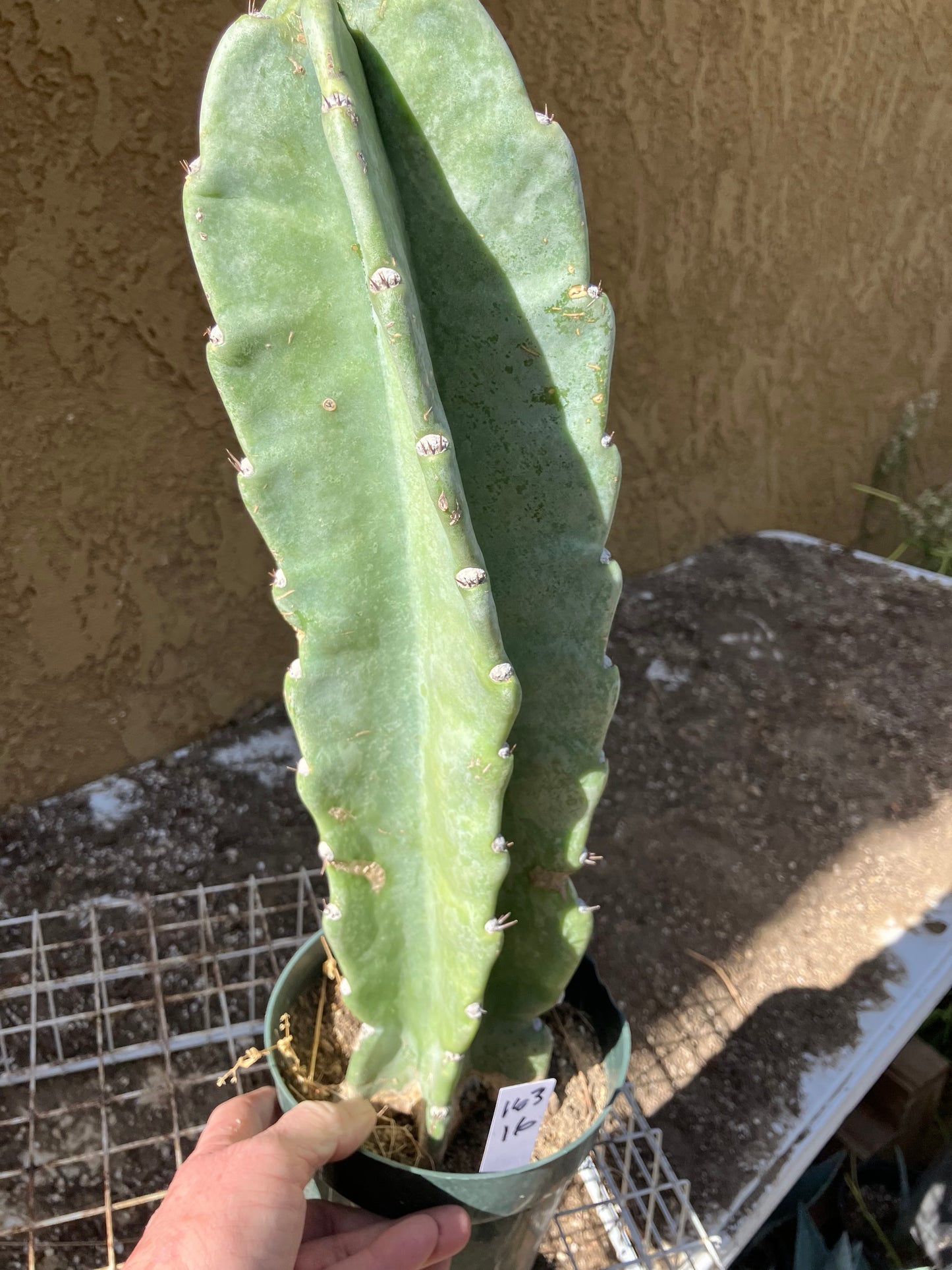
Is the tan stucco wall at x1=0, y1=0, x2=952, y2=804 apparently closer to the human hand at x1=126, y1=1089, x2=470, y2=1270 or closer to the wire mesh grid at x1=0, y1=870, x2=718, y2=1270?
the wire mesh grid at x1=0, y1=870, x2=718, y2=1270

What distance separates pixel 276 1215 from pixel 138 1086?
0.68 metres

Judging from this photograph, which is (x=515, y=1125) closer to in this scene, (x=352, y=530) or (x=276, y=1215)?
(x=276, y=1215)

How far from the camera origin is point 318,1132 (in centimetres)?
71

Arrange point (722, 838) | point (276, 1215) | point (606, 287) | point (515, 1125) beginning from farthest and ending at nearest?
point (606, 287), point (722, 838), point (515, 1125), point (276, 1215)

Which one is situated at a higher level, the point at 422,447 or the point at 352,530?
the point at 422,447

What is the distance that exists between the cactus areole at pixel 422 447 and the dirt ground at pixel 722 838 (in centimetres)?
64

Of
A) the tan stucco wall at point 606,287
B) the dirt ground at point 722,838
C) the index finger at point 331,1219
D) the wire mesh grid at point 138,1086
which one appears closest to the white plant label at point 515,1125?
the index finger at point 331,1219

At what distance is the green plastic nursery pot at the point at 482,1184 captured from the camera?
74 cm

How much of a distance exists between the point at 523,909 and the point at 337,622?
1.08ft

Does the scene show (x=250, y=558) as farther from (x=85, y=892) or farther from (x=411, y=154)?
(x=411, y=154)

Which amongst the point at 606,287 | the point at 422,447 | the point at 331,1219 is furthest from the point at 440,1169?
the point at 606,287

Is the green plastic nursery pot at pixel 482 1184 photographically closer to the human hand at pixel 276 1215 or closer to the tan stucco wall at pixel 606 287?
the human hand at pixel 276 1215

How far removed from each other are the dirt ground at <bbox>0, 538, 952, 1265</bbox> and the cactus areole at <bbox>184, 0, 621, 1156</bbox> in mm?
636

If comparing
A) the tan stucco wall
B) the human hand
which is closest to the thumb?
the human hand
